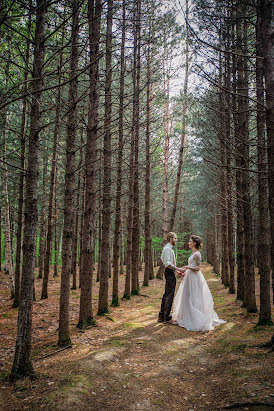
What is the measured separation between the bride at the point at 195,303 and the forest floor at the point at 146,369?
269mm

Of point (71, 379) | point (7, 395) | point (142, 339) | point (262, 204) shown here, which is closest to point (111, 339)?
point (142, 339)

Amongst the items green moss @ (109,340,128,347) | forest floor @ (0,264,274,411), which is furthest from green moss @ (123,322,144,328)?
green moss @ (109,340,128,347)

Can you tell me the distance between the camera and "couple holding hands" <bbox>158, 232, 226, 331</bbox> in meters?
6.74

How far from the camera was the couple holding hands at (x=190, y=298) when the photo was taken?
6.74 m

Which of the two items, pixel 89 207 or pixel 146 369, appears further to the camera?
pixel 89 207

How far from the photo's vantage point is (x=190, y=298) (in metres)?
6.95

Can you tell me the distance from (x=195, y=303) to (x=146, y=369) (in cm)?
290

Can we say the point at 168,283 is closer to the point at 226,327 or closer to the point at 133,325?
the point at 133,325

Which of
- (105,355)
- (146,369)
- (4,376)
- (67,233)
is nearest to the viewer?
(4,376)

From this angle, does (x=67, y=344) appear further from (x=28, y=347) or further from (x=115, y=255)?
(x=115, y=255)

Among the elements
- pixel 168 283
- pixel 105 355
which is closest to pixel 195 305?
pixel 168 283

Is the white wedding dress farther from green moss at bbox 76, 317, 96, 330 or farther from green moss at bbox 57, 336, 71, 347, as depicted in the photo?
green moss at bbox 57, 336, 71, 347

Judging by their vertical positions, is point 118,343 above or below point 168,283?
below

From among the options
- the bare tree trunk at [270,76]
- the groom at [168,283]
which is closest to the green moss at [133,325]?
the groom at [168,283]
